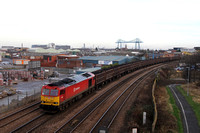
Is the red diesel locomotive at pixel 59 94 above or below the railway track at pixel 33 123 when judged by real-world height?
above

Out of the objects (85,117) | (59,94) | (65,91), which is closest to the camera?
(85,117)

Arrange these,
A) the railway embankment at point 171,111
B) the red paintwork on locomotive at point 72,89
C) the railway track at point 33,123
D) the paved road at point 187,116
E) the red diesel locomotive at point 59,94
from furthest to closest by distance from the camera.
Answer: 1. the red paintwork on locomotive at point 72,89
2. the red diesel locomotive at point 59,94
3. the railway embankment at point 171,111
4. the paved road at point 187,116
5. the railway track at point 33,123

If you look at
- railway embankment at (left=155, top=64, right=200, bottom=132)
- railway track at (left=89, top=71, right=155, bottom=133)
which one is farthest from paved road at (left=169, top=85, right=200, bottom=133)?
railway track at (left=89, top=71, right=155, bottom=133)

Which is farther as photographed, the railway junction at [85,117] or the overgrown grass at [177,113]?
the overgrown grass at [177,113]

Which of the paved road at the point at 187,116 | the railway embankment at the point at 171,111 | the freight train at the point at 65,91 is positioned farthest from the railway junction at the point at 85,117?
the paved road at the point at 187,116

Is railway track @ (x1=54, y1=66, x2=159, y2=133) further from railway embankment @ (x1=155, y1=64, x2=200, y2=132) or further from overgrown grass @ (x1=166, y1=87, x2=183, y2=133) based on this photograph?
overgrown grass @ (x1=166, y1=87, x2=183, y2=133)

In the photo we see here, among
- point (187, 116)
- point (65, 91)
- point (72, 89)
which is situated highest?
point (65, 91)

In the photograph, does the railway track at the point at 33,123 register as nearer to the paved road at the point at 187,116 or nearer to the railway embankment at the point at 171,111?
the railway embankment at the point at 171,111

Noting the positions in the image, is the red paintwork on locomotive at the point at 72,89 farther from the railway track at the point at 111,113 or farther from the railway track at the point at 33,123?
the railway track at the point at 111,113

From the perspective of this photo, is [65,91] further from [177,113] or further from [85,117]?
[177,113]

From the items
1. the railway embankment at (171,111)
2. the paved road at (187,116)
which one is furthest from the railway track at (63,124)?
the paved road at (187,116)

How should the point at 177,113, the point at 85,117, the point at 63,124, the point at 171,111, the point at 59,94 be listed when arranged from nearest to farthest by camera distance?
the point at 63,124 < the point at 85,117 < the point at 59,94 < the point at 177,113 < the point at 171,111

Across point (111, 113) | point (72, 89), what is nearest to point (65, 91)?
point (72, 89)

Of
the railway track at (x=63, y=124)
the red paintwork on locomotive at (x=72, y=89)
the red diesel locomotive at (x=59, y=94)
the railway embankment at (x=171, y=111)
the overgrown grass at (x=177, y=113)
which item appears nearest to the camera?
the railway track at (x=63, y=124)
